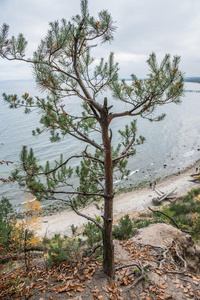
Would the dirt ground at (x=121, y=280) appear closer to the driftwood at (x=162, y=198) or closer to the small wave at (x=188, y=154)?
the driftwood at (x=162, y=198)

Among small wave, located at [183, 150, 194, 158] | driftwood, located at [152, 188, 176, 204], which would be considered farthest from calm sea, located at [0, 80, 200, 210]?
driftwood, located at [152, 188, 176, 204]

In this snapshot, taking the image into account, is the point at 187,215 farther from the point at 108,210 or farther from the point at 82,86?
the point at 82,86

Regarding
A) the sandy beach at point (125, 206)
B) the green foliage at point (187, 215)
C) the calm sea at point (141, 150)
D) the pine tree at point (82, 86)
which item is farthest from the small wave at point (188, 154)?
the pine tree at point (82, 86)

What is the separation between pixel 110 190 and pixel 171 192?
1868 cm

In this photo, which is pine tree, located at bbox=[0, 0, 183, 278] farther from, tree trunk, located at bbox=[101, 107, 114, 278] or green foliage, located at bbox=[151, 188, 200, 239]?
green foliage, located at bbox=[151, 188, 200, 239]

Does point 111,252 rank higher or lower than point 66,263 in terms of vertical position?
higher

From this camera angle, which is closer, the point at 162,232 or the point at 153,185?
the point at 162,232

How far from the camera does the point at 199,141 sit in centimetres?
4000

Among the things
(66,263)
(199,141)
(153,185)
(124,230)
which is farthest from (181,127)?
(66,263)

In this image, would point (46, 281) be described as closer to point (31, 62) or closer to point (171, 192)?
point (31, 62)

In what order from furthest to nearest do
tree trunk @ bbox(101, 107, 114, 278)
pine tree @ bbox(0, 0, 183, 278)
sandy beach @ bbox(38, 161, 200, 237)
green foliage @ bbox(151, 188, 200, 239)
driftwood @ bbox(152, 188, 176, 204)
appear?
driftwood @ bbox(152, 188, 176, 204) < sandy beach @ bbox(38, 161, 200, 237) < green foliage @ bbox(151, 188, 200, 239) < tree trunk @ bbox(101, 107, 114, 278) < pine tree @ bbox(0, 0, 183, 278)

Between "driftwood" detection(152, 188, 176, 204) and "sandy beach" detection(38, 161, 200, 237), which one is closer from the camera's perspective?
"sandy beach" detection(38, 161, 200, 237)

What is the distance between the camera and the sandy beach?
55.6 feet

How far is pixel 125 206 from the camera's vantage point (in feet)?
65.3
